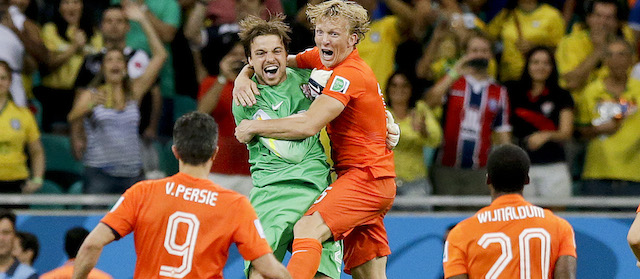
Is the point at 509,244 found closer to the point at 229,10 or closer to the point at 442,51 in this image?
the point at 442,51

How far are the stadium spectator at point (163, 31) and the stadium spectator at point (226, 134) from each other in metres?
0.90

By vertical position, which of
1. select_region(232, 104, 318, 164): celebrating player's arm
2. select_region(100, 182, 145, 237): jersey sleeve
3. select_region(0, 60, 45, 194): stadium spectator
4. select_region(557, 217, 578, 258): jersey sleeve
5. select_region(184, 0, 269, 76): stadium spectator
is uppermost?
select_region(184, 0, 269, 76): stadium spectator

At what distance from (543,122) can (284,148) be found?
147 inches

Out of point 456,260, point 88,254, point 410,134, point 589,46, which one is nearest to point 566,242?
point 456,260

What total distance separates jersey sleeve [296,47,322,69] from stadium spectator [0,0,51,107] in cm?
376

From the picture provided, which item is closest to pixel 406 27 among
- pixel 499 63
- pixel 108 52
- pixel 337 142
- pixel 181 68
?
pixel 499 63

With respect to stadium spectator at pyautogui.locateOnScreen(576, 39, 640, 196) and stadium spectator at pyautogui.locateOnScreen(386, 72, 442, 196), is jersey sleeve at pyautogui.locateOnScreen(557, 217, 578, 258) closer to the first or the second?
stadium spectator at pyautogui.locateOnScreen(386, 72, 442, 196)

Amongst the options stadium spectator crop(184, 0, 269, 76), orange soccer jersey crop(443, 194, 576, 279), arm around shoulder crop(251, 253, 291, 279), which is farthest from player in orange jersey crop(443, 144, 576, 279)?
stadium spectator crop(184, 0, 269, 76)

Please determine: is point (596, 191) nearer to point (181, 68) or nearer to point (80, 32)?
point (181, 68)

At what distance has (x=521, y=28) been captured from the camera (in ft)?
32.3

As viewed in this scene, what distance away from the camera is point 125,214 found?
478 centimetres

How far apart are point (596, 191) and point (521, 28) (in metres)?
1.95

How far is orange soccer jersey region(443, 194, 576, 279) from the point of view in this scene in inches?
197

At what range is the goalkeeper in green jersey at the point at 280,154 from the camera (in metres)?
5.88
